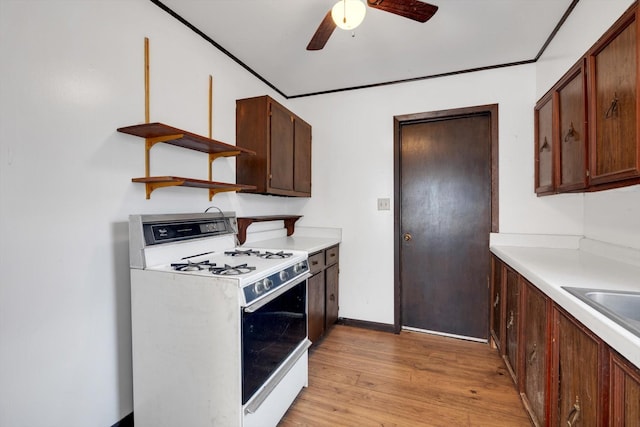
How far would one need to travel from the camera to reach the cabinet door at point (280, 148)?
2398 mm

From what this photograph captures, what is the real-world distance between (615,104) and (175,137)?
2.17 meters

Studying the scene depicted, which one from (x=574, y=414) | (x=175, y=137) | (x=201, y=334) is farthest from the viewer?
(x=175, y=137)

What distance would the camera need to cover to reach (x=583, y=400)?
1013 mm

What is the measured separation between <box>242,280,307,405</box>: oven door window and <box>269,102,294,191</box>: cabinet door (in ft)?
3.22

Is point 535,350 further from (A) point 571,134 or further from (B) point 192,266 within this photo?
(B) point 192,266

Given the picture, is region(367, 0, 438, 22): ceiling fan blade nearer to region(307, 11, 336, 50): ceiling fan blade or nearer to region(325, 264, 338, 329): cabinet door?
region(307, 11, 336, 50): ceiling fan blade

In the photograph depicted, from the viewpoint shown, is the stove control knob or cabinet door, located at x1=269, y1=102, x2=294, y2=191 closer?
the stove control knob

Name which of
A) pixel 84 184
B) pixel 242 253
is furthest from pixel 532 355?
pixel 84 184

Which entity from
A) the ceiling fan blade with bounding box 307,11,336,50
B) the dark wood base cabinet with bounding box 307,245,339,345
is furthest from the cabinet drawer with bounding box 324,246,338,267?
the ceiling fan blade with bounding box 307,11,336,50

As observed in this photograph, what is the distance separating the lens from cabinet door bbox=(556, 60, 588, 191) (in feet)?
5.11

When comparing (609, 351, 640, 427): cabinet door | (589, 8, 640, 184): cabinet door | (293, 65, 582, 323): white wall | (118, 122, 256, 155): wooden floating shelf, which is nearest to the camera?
(609, 351, 640, 427): cabinet door

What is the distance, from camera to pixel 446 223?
2.76 meters

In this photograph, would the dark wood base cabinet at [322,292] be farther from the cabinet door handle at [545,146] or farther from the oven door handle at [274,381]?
the cabinet door handle at [545,146]

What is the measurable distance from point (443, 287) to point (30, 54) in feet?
10.5
